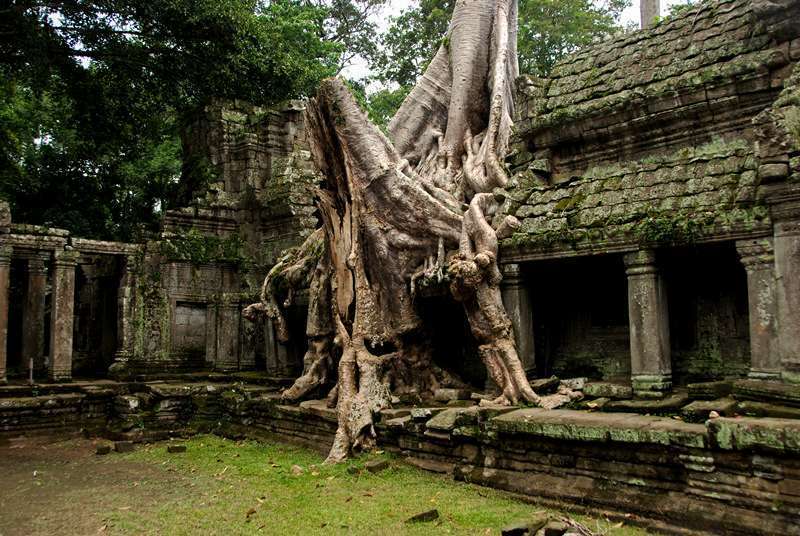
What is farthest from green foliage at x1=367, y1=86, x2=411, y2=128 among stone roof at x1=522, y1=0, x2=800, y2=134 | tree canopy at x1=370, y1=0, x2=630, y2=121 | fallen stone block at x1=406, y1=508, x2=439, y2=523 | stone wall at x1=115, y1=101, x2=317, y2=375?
fallen stone block at x1=406, y1=508, x2=439, y2=523

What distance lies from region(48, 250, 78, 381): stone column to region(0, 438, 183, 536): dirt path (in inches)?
118

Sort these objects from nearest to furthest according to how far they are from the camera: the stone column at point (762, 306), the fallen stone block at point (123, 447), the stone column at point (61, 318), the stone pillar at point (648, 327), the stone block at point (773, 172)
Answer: the stone block at point (773, 172) < the stone column at point (762, 306) < the stone pillar at point (648, 327) < the fallen stone block at point (123, 447) < the stone column at point (61, 318)

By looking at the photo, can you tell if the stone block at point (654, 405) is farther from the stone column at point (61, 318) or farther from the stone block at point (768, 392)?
the stone column at point (61, 318)

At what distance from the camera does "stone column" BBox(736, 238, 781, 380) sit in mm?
6008

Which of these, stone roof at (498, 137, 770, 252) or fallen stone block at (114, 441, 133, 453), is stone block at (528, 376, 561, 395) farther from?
fallen stone block at (114, 441, 133, 453)

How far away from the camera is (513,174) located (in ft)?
29.6

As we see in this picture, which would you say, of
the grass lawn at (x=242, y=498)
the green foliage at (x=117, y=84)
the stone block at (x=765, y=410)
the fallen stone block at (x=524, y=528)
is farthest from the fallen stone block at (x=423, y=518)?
the green foliage at (x=117, y=84)

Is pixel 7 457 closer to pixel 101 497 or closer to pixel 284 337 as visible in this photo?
pixel 101 497

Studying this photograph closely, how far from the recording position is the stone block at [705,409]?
223 inches

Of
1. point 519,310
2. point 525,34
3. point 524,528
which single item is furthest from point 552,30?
point 524,528

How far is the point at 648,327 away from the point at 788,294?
1487mm

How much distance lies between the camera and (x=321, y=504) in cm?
636

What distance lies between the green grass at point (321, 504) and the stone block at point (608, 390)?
1711mm

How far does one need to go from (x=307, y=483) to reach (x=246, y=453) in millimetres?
2446
